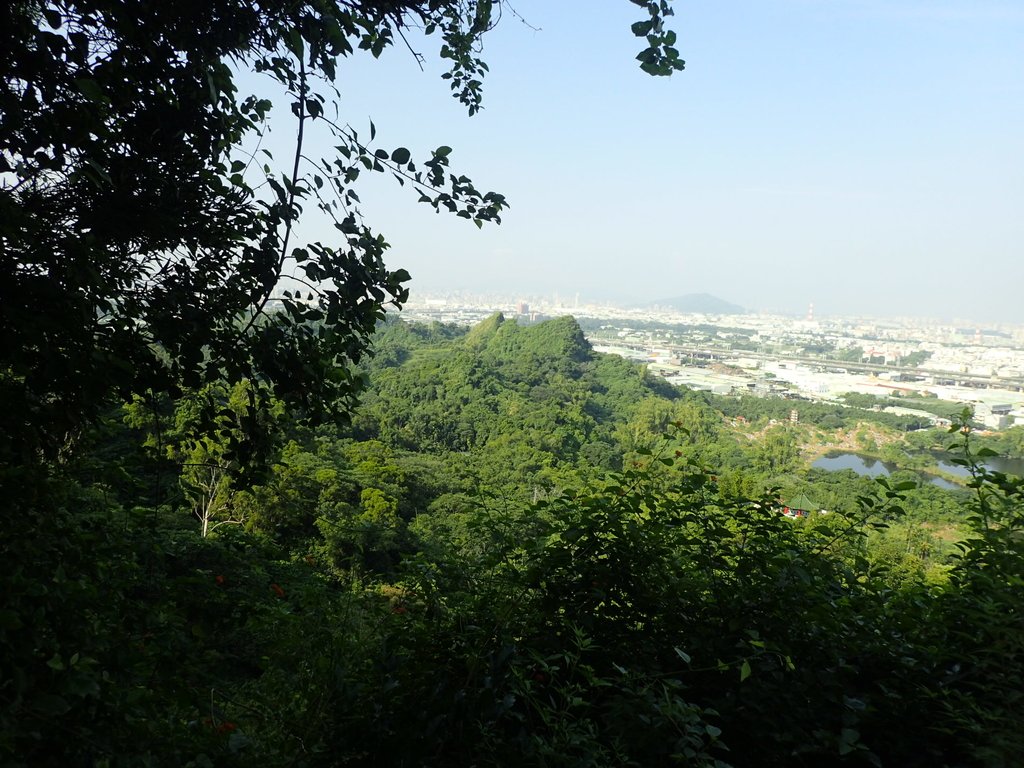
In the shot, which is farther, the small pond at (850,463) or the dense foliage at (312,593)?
the small pond at (850,463)

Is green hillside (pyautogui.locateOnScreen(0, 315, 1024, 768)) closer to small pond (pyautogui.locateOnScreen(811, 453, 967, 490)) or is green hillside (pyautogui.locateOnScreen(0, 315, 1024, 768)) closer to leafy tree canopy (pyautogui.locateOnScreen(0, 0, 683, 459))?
leafy tree canopy (pyautogui.locateOnScreen(0, 0, 683, 459))

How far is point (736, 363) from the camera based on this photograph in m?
46.2

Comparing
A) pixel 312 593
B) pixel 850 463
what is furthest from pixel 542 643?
pixel 850 463

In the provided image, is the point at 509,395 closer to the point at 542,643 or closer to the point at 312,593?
the point at 312,593

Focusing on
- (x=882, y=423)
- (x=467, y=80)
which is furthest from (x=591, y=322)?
(x=467, y=80)

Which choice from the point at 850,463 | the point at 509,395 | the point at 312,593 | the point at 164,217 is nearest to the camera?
the point at 164,217

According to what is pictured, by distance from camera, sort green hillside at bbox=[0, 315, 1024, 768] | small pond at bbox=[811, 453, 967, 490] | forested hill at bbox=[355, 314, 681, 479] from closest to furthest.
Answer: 1. green hillside at bbox=[0, 315, 1024, 768]
2. small pond at bbox=[811, 453, 967, 490]
3. forested hill at bbox=[355, 314, 681, 479]

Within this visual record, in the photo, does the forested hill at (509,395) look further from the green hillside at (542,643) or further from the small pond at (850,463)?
the green hillside at (542,643)

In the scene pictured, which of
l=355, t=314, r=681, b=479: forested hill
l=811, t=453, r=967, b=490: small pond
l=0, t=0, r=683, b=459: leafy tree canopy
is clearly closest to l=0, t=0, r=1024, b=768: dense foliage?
l=0, t=0, r=683, b=459: leafy tree canopy

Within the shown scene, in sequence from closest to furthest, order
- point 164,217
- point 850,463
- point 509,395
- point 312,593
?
point 164,217 < point 312,593 < point 850,463 < point 509,395

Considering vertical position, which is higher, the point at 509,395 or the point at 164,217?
the point at 164,217

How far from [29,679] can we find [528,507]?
1.48 m

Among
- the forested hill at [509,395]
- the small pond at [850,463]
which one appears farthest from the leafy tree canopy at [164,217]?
the small pond at [850,463]

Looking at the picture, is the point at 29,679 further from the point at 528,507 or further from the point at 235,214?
the point at 528,507
